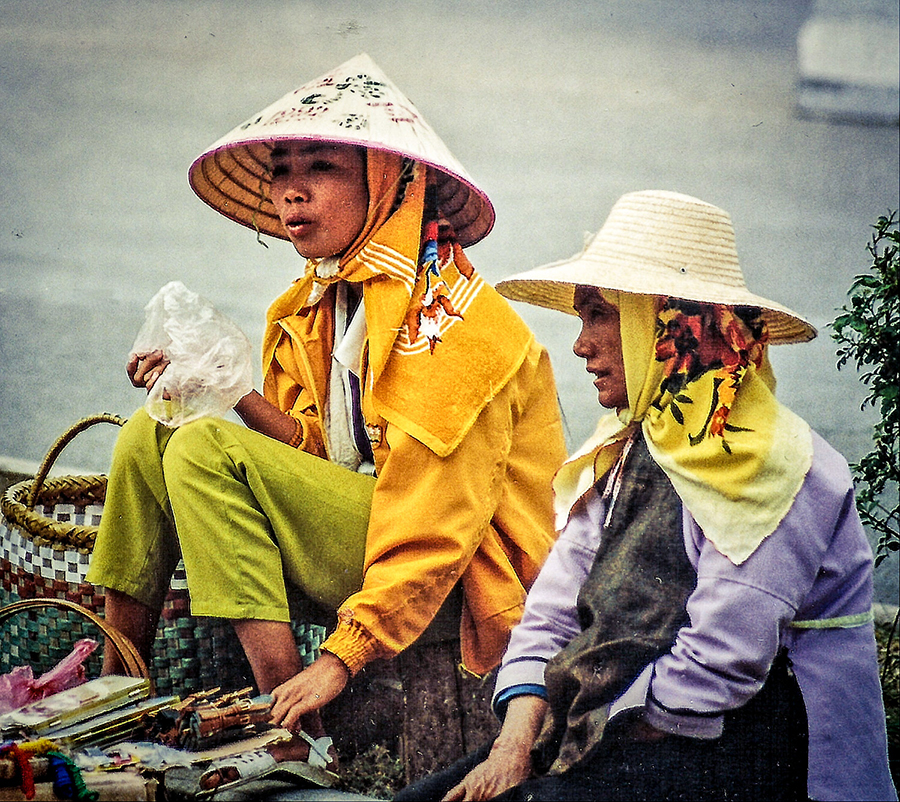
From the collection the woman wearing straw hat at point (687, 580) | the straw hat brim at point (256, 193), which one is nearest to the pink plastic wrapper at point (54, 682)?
the woman wearing straw hat at point (687, 580)

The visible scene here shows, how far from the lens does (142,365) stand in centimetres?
316

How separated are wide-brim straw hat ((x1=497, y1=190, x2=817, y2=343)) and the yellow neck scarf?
17 cm

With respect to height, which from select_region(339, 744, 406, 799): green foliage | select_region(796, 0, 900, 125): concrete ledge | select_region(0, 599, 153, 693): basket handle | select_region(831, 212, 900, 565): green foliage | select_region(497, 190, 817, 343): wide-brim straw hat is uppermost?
select_region(796, 0, 900, 125): concrete ledge

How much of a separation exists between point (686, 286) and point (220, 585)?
4.95 ft

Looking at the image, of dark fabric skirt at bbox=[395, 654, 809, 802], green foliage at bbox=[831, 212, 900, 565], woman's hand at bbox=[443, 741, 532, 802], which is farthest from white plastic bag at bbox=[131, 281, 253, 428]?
green foliage at bbox=[831, 212, 900, 565]

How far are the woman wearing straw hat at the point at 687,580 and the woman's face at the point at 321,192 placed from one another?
563 millimetres

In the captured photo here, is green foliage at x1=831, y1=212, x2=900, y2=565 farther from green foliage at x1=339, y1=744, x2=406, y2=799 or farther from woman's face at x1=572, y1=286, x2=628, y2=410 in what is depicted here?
green foliage at x1=339, y1=744, x2=406, y2=799

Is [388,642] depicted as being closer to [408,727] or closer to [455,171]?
[408,727]

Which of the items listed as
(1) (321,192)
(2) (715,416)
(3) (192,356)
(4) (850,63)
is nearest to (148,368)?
(3) (192,356)

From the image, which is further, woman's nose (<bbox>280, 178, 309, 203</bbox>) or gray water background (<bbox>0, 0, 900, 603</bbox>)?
gray water background (<bbox>0, 0, 900, 603</bbox>)

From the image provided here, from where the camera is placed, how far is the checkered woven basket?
3.17m

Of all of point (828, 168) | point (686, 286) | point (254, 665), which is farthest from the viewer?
point (828, 168)

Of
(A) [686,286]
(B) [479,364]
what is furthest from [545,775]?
(A) [686,286]

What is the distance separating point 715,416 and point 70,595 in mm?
1903
